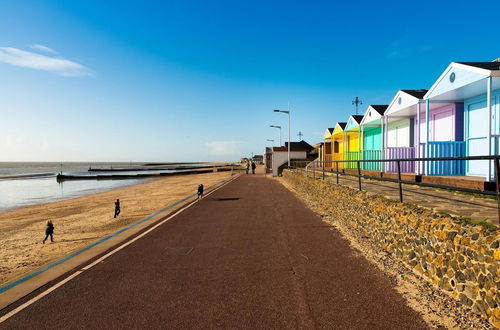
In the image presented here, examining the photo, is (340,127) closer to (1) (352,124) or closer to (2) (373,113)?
(1) (352,124)

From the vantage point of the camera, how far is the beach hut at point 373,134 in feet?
51.8

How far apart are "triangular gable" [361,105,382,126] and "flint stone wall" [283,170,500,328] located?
36.4 feet

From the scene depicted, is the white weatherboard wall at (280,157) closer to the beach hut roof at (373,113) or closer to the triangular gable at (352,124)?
the triangular gable at (352,124)

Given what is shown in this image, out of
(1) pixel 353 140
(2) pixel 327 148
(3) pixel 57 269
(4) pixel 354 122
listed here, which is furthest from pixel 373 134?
(3) pixel 57 269

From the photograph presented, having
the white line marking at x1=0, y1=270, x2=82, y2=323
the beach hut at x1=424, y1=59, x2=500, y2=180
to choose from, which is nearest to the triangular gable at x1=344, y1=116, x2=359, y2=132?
the beach hut at x1=424, y1=59, x2=500, y2=180

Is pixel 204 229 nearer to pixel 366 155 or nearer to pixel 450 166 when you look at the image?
pixel 450 166

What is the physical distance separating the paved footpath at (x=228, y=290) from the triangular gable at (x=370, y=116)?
11725 mm

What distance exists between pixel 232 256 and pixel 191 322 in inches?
92.5

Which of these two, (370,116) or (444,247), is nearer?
(444,247)

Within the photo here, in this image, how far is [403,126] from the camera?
15398 millimetres

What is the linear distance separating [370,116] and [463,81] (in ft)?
26.3

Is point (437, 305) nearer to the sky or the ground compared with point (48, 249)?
nearer to the sky

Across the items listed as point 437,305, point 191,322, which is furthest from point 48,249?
point 437,305

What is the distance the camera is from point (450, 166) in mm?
10086
